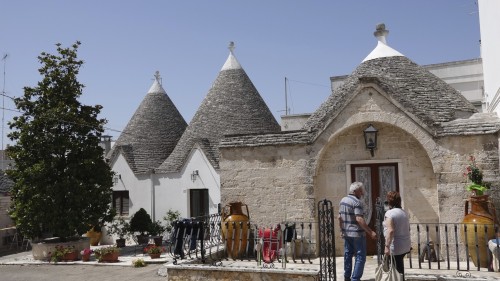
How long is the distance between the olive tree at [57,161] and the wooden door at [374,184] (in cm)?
1023

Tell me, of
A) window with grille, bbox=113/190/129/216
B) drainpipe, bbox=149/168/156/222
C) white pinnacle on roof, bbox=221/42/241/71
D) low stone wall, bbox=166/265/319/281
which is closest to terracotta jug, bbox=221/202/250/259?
low stone wall, bbox=166/265/319/281

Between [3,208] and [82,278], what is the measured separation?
11257 mm

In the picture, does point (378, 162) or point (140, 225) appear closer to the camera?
point (378, 162)

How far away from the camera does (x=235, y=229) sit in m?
11.2

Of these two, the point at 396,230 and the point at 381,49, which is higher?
the point at 381,49

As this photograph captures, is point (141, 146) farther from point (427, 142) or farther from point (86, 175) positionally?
point (427, 142)

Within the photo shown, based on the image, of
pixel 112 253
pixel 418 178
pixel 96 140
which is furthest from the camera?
pixel 96 140

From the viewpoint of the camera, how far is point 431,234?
10508mm

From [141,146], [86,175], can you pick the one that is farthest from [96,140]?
[141,146]

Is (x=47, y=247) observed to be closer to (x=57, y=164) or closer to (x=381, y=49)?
(x=57, y=164)

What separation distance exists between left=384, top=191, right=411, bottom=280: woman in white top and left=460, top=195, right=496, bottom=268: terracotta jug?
7.88 ft

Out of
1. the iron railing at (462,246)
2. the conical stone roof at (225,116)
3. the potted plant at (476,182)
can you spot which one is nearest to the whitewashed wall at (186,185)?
the conical stone roof at (225,116)

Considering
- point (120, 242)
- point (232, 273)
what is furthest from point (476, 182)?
point (120, 242)

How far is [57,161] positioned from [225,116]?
8282 mm
